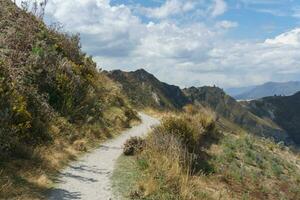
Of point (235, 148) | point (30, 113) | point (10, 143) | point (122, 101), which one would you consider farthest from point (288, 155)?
point (10, 143)

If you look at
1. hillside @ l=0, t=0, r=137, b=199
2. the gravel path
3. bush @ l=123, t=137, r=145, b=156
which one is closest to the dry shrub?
the gravel path

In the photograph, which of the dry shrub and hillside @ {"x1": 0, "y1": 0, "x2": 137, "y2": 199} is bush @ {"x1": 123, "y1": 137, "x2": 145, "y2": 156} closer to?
hillside @ {"x1": 0, "y1": 0, "x2": 137, "y2": 199}

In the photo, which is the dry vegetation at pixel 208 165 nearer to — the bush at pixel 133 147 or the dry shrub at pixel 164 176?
the dry shrub at pixel 164 176

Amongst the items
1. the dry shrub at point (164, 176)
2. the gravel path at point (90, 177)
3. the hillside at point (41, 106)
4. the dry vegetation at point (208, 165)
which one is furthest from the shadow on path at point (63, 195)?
the dry shrub at point (164, 176)

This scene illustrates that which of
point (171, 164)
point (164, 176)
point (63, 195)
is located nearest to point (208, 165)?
point (171, 164)

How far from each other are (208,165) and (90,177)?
667 cm

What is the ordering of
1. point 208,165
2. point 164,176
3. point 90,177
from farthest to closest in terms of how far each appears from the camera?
1. point 208,165
2. point 90,177
3. point 164,176

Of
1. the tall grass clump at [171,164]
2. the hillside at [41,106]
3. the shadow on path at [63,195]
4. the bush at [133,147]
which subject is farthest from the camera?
the bush at [133,147]

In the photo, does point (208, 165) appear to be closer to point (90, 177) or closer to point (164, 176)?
point (90, 177)

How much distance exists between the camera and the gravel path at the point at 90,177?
12.5m

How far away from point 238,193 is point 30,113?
7792 mm

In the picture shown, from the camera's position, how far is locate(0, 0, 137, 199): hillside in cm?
1375

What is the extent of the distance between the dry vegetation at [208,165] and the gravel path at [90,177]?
854mm

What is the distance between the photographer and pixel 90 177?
14.5 metres
